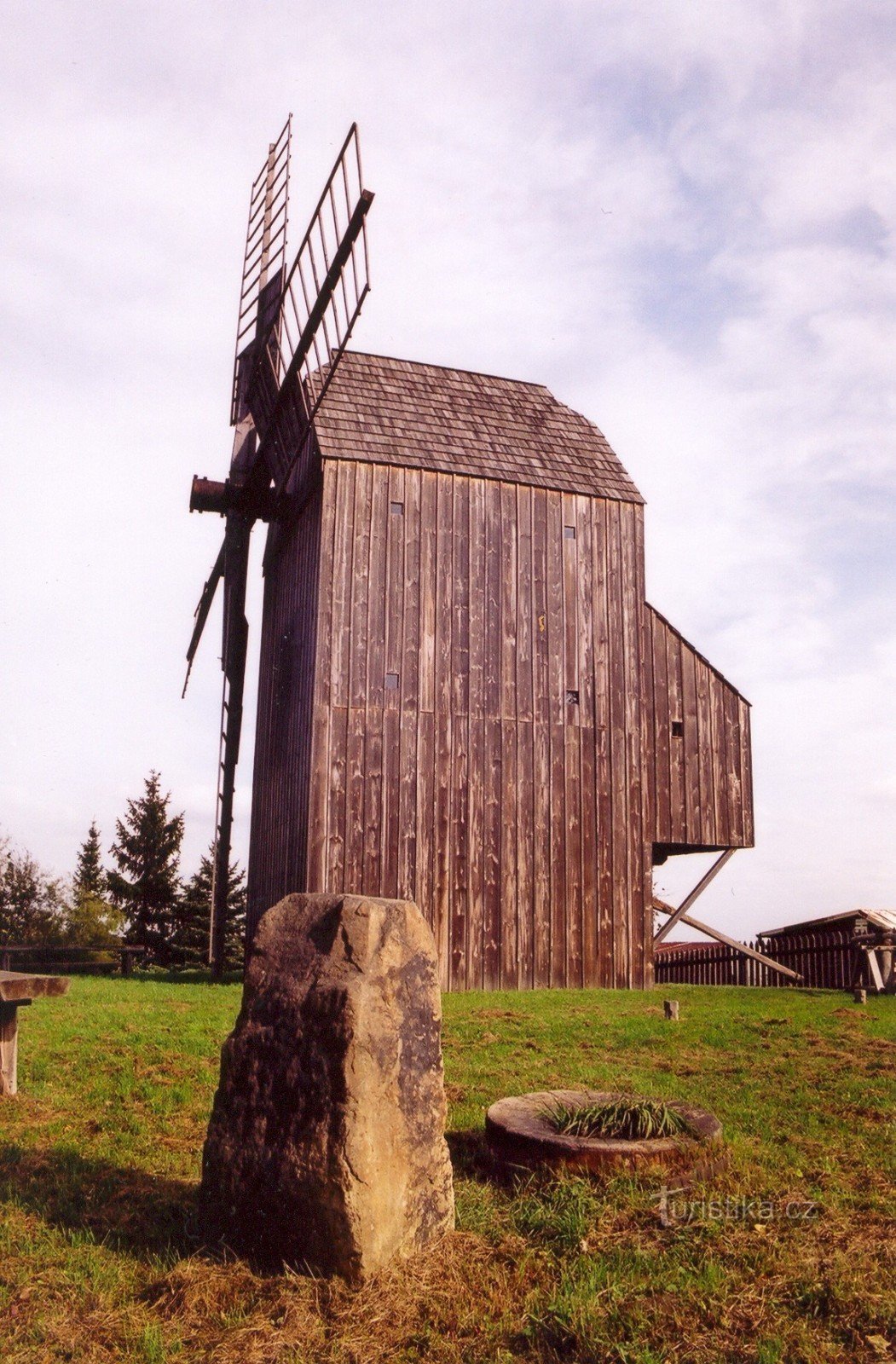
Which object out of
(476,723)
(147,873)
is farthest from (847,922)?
(147,873)

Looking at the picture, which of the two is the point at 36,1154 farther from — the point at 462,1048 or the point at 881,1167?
the point at 881,1167

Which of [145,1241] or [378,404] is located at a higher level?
[378,404]

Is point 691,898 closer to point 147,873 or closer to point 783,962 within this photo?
point 783,962

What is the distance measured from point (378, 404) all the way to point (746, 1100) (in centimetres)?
1262

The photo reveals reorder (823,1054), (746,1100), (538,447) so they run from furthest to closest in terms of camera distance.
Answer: (538,447) → (823,1054) → (746,1100)

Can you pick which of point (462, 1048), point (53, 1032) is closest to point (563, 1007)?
point (462, 1048)

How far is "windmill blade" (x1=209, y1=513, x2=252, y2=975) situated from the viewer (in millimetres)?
20359

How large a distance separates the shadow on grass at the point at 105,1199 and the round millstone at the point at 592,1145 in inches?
65.0

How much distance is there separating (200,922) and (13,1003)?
23852mm

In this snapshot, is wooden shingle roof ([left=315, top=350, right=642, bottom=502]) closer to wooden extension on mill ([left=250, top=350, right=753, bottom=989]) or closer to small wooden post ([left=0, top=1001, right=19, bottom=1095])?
wooden extension on mill ([left=250, top=350, right=753, bottom=989])

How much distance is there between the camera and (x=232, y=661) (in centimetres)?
2052

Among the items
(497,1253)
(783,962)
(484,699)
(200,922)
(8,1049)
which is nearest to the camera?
(497,1253)

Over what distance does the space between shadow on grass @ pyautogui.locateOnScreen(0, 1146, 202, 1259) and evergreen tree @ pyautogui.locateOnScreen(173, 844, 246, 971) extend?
944 inches

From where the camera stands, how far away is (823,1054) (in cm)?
946
